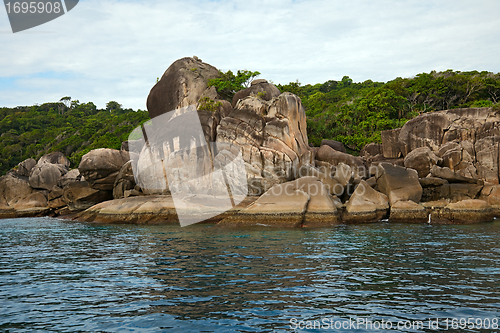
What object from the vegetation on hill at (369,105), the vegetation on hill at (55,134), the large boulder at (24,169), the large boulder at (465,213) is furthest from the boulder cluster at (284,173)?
the vegetation on hill at (55,134)

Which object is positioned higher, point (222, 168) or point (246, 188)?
point (222, 168)

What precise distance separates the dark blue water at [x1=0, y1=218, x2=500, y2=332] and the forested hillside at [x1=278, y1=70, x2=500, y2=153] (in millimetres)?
25971

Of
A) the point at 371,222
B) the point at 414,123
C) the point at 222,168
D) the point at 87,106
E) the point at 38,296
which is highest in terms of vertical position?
the point at 87,106

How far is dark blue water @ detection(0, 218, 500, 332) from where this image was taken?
6.42m

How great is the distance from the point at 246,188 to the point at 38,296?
57.7ft

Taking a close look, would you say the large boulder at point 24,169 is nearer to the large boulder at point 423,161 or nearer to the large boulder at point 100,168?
the large boulder at point 100,168

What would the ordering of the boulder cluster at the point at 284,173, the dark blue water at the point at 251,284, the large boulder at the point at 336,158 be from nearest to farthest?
the dark blue water at the point at 251,284 → the boulder cluster at the point at 284,173 → the large boulder at the point at 336,158

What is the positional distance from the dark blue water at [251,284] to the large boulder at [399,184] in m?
6.25

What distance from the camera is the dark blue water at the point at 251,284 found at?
642 centimetres

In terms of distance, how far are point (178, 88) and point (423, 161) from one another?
871 inches

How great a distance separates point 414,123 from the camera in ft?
101

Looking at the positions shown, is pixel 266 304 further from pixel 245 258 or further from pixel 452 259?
pixel 452 259

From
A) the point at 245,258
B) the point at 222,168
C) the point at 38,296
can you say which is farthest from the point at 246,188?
the point at 38,296

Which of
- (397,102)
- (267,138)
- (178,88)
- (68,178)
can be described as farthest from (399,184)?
(68,178)
